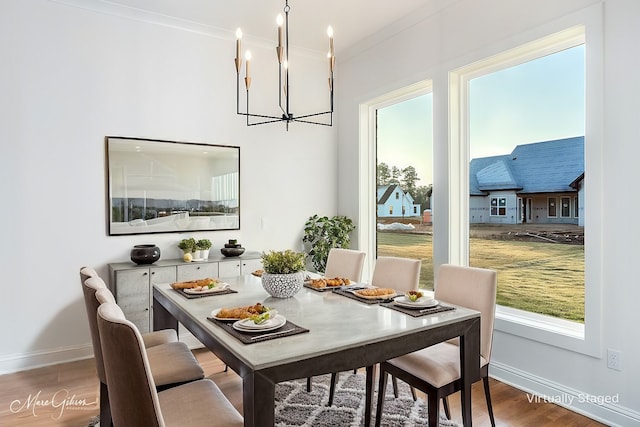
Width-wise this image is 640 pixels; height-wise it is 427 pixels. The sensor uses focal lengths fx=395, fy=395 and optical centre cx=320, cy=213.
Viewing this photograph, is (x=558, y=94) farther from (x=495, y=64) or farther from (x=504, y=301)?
(x=504, y=301)

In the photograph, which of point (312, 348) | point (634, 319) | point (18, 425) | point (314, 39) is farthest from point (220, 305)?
point (314, 39)

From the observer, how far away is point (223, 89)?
4.07m

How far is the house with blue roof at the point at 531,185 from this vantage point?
8.99 ft

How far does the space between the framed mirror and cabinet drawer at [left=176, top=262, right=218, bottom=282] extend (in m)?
0.47

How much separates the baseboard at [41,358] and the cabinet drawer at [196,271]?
1.01 m

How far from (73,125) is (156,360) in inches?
94.5

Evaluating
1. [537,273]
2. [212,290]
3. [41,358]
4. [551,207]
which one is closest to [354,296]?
[212,290]

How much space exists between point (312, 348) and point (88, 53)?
3.40 m

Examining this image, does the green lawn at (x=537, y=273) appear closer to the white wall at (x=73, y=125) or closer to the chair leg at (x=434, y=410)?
the chair leg at (x=434, y=410)

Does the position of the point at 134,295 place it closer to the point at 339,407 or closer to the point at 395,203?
the point at 339,407

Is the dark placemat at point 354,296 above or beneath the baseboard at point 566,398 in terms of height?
above

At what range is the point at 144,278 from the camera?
11.0ft

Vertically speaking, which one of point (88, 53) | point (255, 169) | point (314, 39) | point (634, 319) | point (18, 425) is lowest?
point (18, 425)

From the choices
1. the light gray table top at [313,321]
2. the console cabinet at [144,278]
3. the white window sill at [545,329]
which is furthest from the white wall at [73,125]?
the white window sill at [545,329]
